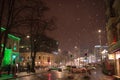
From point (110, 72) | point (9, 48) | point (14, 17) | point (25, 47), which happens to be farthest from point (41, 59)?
point (14, 17)

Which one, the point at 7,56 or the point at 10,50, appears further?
the point at 10,50

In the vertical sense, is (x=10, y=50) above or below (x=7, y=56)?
above

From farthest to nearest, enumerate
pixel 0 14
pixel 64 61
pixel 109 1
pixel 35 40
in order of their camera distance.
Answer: pixel 64 61, pixel 35 40, pixel 109 1, pixel 0 14

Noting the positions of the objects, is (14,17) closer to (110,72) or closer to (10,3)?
(10,3)

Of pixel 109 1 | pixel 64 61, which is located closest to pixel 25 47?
pixel 64 61

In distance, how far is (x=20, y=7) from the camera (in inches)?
1300

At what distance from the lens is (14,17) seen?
34.2 metres

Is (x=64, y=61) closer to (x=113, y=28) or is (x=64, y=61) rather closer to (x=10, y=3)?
(x=113, y=28)

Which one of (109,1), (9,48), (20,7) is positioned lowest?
(9,48)

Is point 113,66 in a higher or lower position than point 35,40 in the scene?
lower

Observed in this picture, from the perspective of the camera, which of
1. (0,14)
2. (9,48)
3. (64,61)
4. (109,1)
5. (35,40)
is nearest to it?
(0,14)

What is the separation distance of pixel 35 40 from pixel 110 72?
25115mm

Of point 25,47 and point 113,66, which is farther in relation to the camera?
point 25,47

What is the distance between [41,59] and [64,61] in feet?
145
